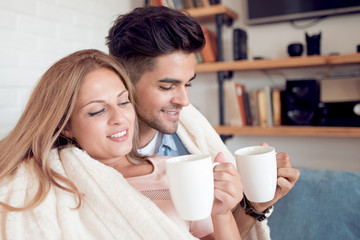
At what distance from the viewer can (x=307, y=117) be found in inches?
88.9

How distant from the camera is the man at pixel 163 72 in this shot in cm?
129

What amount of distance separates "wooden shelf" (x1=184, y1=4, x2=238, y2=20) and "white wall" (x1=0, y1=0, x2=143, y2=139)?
70 centimetres

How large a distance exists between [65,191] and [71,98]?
23 cm

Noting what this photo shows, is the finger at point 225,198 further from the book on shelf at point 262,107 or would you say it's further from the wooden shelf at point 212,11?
the wooden shelf at point 212,11

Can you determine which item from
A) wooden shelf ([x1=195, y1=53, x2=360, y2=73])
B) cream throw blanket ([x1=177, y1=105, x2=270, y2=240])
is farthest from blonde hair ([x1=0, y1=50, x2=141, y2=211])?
wooden shelf ([x1=195, y1=53, x2=360, y2=73])

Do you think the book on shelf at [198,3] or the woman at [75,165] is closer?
the woman at [75,165]

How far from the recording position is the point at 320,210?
106 cm

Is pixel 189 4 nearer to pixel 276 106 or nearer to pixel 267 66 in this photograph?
pixel 267 66

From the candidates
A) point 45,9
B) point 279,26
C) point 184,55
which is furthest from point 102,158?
A: point 279,26

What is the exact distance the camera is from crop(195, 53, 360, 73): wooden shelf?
208 centimetres

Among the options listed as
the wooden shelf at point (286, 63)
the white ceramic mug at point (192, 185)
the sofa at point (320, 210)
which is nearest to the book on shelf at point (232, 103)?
the wooden shelf at point (286, 63)

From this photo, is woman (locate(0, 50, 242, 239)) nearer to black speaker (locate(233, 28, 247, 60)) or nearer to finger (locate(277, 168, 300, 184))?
finger (locate(277, 168, 300, 184))

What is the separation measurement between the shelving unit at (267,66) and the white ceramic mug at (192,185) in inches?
69.1

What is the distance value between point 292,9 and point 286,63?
1.48ft
